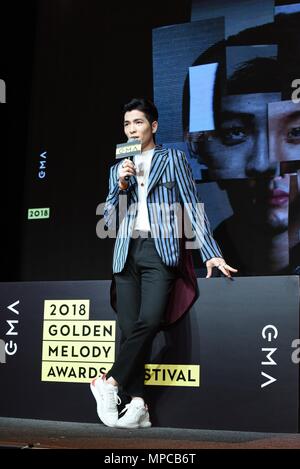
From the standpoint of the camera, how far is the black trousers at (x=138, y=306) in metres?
2.56

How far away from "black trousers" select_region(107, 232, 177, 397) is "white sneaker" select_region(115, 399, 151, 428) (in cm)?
4

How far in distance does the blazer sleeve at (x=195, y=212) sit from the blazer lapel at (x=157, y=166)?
6 centimetres

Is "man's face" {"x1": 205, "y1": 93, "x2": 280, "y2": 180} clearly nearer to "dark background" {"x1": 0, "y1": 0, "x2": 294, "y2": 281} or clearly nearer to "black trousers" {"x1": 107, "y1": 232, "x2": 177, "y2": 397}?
"dark background" {"x1": 0, "y1": 0, "x2": 294, "y2": 281}

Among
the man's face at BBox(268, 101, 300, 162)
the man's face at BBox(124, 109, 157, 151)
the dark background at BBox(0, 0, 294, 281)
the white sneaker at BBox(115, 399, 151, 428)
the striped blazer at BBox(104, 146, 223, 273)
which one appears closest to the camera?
the white sneaker at BBox(115, 399, 151, 428)

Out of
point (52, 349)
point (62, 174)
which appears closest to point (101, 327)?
point (52, 349)

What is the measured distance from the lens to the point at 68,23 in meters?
4.46

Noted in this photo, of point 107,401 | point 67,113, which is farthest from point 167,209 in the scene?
point 67,113

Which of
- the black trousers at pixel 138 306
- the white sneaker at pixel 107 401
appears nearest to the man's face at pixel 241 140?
the black trousers at pixel 138 306

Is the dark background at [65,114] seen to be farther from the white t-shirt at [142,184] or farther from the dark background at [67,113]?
the white t-shirt at [142,184]

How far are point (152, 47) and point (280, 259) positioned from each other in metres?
1.58

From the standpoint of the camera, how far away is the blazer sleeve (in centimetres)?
266

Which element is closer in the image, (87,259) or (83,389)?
(83,389)

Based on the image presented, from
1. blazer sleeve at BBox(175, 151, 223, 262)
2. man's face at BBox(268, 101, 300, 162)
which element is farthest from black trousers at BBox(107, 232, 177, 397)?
man's face at BBox(268, 101, 300, 162)
